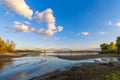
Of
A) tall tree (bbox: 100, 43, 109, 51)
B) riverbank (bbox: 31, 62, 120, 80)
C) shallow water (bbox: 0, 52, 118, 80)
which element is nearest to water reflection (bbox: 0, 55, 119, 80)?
shallow water (bbox: 0, 52, 118, 80)

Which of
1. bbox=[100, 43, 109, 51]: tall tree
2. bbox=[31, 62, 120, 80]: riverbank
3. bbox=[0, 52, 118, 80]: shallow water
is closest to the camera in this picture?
bbox=[31, 62, 120, 80]: riverbank

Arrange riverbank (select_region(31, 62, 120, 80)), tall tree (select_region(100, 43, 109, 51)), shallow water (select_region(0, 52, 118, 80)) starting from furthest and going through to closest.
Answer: tall tree (select_region(100, 43, 109, 51))
shallow water (select_region(0, 52, 118, 80))
riverbank (select_region(31, 62, 120, 80))

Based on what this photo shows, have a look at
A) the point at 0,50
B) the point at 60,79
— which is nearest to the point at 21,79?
the point at 60,79

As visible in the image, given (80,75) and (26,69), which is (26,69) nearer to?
(26,69)

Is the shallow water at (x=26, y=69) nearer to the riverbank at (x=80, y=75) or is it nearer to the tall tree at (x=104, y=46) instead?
the riverbank at (x=80, y=75)

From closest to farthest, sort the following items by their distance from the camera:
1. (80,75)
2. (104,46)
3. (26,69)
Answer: (80,75)
(26,69)
(104,46)

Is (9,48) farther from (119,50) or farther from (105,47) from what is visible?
(105,47)

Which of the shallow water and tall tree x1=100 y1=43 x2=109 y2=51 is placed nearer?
the shallow water

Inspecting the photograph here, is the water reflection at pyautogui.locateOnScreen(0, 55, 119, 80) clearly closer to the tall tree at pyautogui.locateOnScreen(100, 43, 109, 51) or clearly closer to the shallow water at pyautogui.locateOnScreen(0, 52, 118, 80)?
the shallow water at pyautogui.locateOnScreen(0, 52, 118, 80)

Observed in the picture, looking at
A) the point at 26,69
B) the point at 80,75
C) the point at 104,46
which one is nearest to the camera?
the point at 80,75

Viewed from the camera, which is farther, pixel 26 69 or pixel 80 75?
pixel 26 69

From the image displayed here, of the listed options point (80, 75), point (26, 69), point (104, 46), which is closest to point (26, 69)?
point (26, 69)

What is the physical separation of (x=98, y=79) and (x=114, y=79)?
1.26m

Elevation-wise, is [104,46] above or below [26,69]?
above
